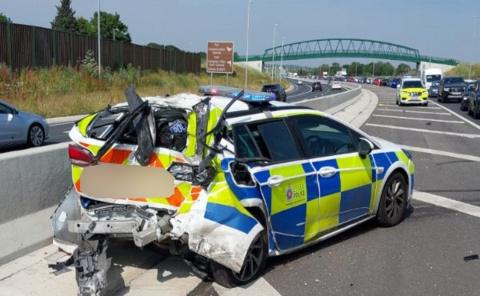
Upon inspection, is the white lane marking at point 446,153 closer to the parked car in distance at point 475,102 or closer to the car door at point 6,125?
the car door at point 6,125

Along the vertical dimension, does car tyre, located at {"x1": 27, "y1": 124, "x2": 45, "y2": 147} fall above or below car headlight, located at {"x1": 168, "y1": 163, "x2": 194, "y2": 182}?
below

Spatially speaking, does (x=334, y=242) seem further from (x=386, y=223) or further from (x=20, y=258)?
(x=20, y=258)

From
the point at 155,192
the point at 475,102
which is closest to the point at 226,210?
the point at 155,192

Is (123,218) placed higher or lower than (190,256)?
higher

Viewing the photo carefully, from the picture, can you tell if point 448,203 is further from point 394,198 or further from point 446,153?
point 446,153

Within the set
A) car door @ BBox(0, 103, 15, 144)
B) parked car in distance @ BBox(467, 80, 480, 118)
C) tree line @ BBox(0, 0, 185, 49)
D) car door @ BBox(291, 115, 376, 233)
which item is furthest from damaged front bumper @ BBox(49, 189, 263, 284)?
tree line @ BBox(0, 0, 185, 49)

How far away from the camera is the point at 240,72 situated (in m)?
89.2

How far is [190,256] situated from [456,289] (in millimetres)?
2236

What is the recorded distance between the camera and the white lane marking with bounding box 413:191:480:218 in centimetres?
733

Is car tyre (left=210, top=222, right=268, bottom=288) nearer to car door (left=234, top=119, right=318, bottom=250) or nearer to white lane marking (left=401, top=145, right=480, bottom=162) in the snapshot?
car door (left=234, top=119, right=318, bottom=250)

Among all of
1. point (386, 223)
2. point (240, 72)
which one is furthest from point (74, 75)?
point (240, 72)

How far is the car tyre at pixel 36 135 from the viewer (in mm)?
14055

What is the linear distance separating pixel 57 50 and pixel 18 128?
22858mm

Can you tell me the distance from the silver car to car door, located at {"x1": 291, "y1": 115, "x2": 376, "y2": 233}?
975 centimetres
